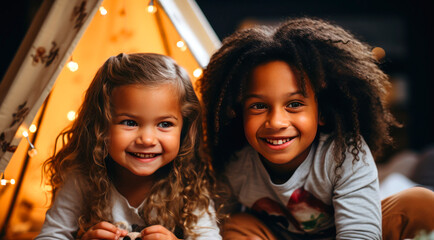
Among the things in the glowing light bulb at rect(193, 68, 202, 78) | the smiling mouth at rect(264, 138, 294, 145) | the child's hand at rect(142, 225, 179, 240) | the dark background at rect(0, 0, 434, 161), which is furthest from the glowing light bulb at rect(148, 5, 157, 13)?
the dark background at rect(0, 0, 434, 161)

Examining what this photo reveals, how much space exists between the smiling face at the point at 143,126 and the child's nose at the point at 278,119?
253mm

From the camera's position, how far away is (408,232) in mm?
1060

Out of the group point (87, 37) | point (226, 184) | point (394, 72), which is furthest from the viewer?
point (394, 72)

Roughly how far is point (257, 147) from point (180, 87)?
272 millimetres

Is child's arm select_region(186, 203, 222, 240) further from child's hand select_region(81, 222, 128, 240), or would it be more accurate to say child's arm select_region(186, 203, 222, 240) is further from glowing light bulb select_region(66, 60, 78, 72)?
glowing light bulb select_region(66, 60, 78, 72)

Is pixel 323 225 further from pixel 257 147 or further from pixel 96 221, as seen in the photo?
pixel 96 221

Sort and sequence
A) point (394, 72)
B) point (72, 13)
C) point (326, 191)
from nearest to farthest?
point (72, 13)
point (326, 191)
point (394, 72)

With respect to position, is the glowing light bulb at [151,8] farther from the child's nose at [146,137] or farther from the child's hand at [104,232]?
the child's hand at [104,232]

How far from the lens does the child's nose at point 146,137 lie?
0.96 meters

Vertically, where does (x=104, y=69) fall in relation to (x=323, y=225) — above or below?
above

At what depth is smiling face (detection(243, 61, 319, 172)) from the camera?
100 centimetres

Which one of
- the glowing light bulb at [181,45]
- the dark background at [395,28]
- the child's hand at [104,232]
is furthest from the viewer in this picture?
the dark background at [395,28]

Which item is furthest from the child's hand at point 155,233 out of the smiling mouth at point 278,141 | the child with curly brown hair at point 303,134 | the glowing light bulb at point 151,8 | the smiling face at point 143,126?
the glowing light bulb at point 151,8

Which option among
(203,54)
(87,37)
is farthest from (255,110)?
(87,37)
